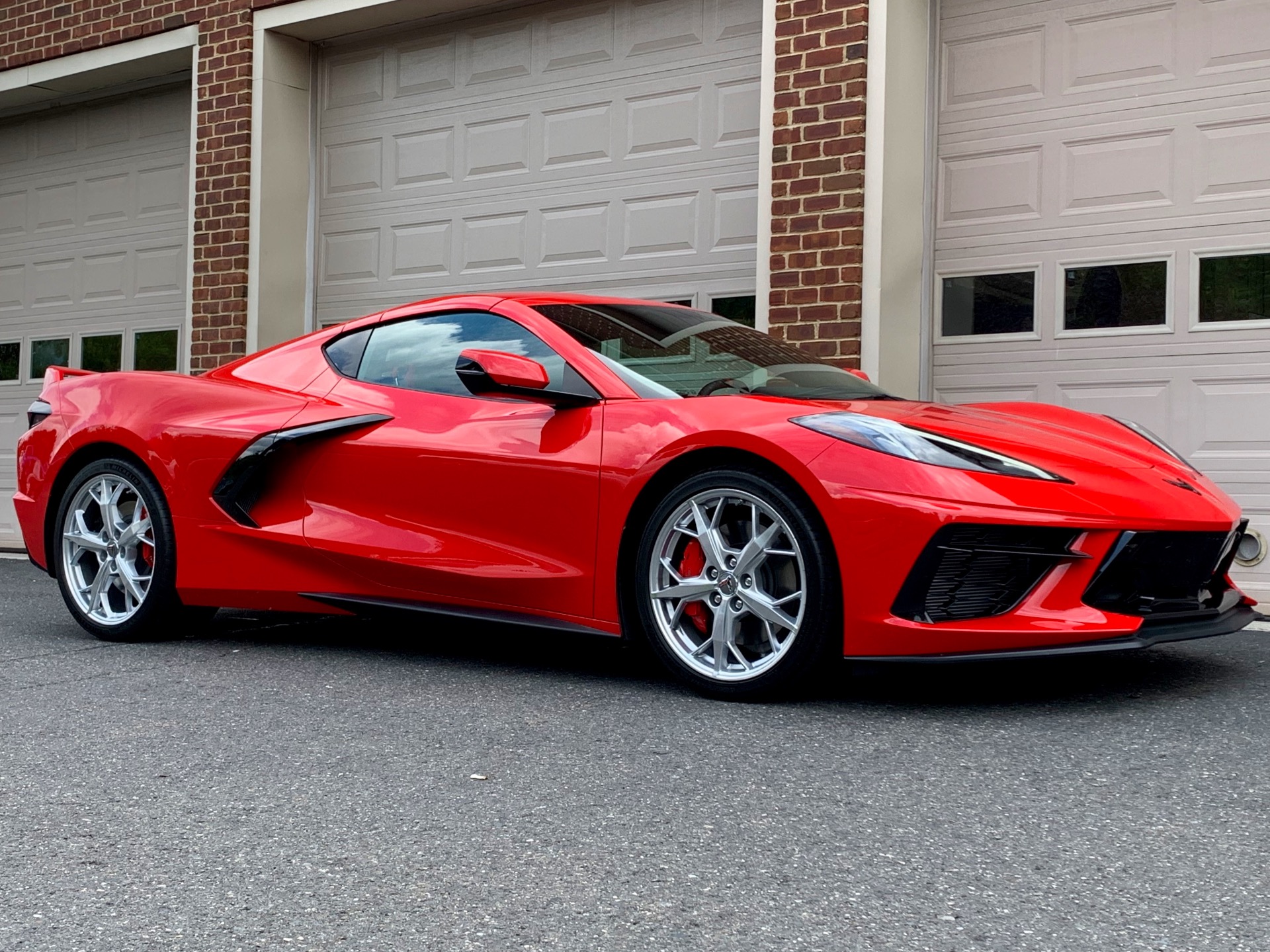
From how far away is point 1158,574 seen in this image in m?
3.78

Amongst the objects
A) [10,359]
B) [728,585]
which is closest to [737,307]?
[728,585]

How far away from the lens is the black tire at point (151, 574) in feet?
16.7

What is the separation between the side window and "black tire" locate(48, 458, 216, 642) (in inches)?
35.5

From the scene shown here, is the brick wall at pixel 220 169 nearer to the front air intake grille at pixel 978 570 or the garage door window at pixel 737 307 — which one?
the garage door window at pixel 737 307

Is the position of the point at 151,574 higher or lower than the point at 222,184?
lower

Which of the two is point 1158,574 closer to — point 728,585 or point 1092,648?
point 1092,648

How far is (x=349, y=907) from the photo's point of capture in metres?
2.27

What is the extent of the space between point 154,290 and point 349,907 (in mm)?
9781

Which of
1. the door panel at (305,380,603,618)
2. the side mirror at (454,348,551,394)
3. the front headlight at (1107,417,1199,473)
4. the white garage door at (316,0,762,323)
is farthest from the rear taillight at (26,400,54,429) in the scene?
the white garage door at (316,0,762,323)

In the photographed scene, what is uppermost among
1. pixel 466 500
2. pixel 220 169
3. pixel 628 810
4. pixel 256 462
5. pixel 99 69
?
pixel 99 69

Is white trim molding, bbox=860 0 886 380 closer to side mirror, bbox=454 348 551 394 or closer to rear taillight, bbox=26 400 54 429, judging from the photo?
side mirror, bbox=454 348 551 394

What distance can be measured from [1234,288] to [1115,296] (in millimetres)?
563

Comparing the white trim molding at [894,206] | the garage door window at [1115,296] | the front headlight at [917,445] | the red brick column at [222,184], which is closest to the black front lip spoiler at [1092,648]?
the front headlight at [917,445]

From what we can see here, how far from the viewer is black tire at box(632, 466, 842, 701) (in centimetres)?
375
